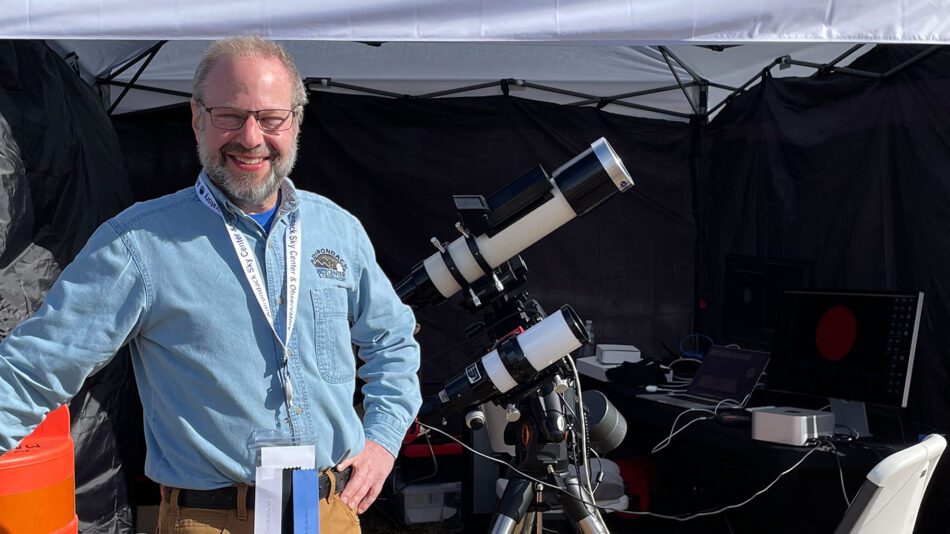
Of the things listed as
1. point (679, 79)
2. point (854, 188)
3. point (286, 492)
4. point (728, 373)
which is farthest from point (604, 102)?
point (286, 492)

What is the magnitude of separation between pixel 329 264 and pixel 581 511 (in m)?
1.50

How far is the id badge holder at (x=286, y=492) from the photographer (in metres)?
1.13

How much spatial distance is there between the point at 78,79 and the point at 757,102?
3347 mm

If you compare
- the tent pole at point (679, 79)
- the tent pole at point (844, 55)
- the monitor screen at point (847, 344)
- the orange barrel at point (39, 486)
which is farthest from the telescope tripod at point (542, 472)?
the tent pole at point (679, 79)

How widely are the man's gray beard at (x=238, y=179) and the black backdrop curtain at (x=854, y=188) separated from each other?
2.66m

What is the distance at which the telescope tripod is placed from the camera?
2582 mm

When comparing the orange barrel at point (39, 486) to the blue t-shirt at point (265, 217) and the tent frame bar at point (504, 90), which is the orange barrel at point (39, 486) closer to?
the blue t-shirt at point (265, 217)

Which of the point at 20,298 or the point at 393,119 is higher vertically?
the point at 393,119

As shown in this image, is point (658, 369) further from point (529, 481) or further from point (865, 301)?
point (529, 481)

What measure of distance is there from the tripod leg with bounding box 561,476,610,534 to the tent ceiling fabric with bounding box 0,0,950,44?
137 cm

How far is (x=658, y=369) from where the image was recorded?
4141 millimetres

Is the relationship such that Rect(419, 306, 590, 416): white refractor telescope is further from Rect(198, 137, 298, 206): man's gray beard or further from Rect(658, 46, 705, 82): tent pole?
Rect(658, 46, 705, 82): tent pole

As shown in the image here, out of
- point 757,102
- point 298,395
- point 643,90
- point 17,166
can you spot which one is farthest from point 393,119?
point 298,395

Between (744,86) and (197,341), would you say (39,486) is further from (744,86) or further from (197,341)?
(744,86)
